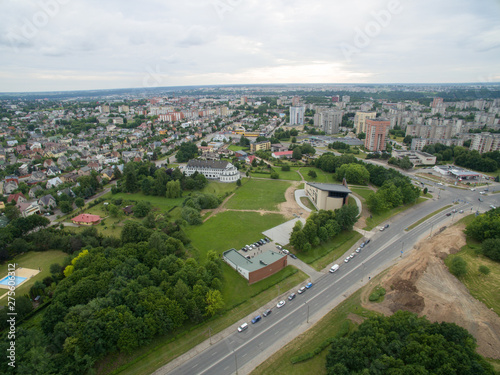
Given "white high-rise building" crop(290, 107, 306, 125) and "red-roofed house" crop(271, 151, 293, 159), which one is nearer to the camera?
"red-roofed house" crop(271, 151, 293, 159)

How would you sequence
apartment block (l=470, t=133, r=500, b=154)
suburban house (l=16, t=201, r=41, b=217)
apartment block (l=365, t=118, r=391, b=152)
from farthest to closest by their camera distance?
apartment block (l=365, t=118, r=391, b=152)
apartment block (l=470, t=133, r=500, b=154)
suburban house (l=16, t=201, r=41, b=217)

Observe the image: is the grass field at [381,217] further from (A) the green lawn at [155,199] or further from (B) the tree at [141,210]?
(B) the tree at [141,210]

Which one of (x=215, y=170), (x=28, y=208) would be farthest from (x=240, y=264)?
(x=28, y=208)

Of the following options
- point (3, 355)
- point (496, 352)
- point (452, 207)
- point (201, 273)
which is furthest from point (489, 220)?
point (3, 355)

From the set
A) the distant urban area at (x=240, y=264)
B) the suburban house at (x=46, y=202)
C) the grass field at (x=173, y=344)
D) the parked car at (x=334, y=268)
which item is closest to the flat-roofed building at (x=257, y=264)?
the distant urban area at (x=240, y=264)

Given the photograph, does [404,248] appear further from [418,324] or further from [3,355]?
[3,355]

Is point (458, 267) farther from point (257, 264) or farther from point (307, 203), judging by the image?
point (307, 203)

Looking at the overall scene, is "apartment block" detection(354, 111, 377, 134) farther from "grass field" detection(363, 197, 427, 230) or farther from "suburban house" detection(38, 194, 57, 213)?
"suburban house" detection(38, 194, 57, 213)

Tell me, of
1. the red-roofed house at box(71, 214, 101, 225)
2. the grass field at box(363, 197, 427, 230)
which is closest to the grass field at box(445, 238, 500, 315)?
the grass field at box(363, 197, 427, 230)
